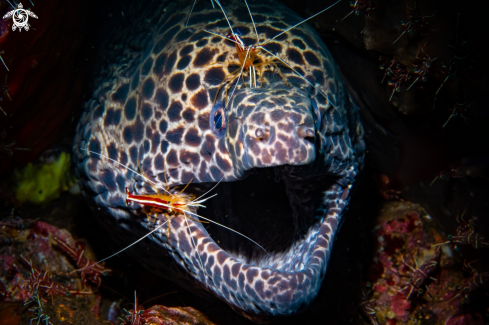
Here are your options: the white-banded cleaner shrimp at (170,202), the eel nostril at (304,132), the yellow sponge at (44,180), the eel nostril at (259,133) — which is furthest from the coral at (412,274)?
the yellow sponge at (44,180)

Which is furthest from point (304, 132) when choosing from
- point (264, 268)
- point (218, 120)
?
point (264, 268)

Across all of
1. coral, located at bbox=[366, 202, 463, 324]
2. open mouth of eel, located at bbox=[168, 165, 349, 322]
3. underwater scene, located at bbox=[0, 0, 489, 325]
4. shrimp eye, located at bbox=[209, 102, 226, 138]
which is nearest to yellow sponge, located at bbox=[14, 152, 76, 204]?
underwater scene, located at bbox=[0, 0, 489, 325]

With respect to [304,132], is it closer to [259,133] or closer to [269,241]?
[259,133]

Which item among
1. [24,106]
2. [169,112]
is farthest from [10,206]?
[169,112]

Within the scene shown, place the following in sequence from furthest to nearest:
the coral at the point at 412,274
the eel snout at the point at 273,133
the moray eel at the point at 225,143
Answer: the coral at the point at 412,274
the moray eel at the point at 225,143
the eel snout at the point at 273,133

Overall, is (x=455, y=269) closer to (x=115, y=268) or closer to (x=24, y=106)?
(x=115, y=268)

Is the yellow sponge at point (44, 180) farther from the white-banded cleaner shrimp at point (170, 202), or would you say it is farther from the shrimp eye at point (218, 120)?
the shrimp eye at point (218, 120)

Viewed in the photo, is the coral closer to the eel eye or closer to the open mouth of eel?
the open mouth of eel
